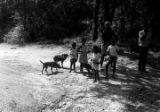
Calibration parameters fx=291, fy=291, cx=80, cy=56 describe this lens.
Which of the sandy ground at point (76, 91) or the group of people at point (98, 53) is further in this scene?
the group of people at point (98, 53)

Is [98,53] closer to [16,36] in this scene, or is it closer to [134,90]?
[134,90]

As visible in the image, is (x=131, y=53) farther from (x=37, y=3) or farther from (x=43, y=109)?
(x=37, y=3)

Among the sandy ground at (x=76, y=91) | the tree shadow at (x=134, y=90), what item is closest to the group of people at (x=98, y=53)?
the sandy ground at (x=76, y=91)

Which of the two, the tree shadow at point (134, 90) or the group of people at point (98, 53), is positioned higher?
the group of people at point (98, 53)

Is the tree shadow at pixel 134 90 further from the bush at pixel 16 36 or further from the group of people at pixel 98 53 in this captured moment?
the bush at pixel 16 36

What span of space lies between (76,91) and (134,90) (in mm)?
1910

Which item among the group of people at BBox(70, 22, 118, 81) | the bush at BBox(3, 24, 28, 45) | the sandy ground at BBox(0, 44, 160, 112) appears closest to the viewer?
the sandy ground at BBox(0, 44, 160, 112)

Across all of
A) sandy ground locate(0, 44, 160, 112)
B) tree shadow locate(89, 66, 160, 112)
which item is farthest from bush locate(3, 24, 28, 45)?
tree shadow locate(89, 66, 160, 112)

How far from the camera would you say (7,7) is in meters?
24.1

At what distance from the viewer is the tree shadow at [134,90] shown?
8477mm

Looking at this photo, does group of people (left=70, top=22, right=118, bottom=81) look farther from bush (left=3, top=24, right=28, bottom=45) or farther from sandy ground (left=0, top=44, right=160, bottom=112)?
bush (left=3, top=24, right=28, bottom=45)

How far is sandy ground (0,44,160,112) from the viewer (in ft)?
27.7

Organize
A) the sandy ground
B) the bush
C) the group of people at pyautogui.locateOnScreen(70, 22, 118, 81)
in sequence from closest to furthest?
the sandy ground, the group of people at pyautogui.locateOnScreen(70, 22, 118, 81), the bush

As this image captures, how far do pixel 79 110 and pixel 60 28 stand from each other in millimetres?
13086
